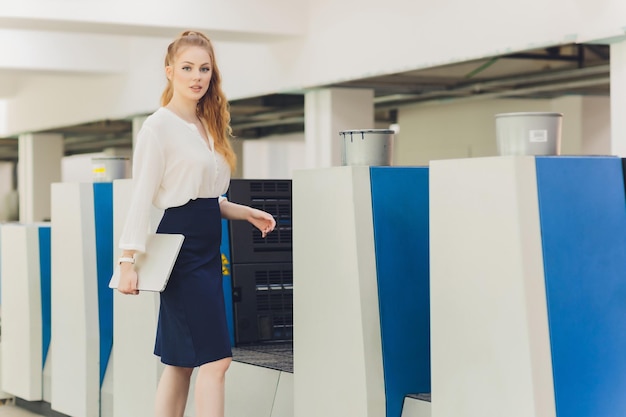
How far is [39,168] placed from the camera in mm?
15250

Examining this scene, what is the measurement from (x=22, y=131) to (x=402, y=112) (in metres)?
5.37

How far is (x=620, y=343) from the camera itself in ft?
9.09

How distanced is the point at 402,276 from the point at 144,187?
0.85m

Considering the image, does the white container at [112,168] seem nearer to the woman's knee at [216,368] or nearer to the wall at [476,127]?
the woman's knee at [216,368]

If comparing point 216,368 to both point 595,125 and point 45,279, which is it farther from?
point 595,125

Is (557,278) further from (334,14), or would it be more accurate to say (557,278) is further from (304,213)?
(334,14)

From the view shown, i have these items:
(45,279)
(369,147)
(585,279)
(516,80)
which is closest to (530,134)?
(585,279)

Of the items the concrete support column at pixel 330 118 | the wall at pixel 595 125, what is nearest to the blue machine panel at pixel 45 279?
the concrete support column at pixel 330 118

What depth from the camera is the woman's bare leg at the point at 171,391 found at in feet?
10.4

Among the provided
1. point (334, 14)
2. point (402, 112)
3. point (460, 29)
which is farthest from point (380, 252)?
point (402, 112)

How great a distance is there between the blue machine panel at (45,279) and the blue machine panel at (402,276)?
2.55m

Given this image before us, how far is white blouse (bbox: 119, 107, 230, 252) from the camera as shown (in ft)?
9.89

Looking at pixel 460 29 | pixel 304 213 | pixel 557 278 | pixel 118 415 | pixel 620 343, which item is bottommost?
pixel 118 415

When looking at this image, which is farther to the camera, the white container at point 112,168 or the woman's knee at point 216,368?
the white container at point 112,168
